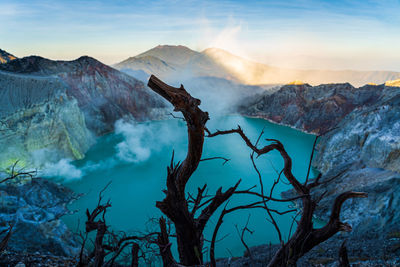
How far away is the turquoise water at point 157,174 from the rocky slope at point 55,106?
2.23 m

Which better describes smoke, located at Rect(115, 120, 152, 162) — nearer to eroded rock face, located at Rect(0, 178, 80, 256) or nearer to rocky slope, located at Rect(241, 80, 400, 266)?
eroded rock face, located at Rect(0, 178, 80, 256)

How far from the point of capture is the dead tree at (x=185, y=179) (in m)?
1.52

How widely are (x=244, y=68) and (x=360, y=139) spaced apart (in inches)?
3091

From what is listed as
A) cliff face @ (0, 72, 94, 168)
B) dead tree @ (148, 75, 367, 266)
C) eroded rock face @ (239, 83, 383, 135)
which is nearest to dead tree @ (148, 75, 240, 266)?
dead tree @ (148, 75, 367, 266)

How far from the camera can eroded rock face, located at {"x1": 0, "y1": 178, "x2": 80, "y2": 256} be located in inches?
371

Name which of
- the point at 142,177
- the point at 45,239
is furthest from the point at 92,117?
the point at 45,239

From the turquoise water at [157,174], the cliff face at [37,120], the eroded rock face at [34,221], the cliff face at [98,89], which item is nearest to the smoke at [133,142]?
the turquoise water at [157,174]

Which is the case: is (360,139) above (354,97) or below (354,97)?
below

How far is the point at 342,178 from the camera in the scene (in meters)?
14.2

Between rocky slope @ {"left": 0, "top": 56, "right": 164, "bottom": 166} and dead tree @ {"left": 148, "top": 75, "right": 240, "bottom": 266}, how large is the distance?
8.55m

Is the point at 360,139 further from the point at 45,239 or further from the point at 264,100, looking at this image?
the point at 264,100

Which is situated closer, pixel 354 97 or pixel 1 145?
pixel 1 145

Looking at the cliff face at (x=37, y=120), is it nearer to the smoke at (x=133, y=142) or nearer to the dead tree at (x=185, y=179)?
the smoke at (x=133, y=142)

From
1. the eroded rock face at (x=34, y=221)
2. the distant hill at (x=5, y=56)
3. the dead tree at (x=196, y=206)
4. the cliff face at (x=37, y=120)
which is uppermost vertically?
the distant hill at (x=5, y=56)
